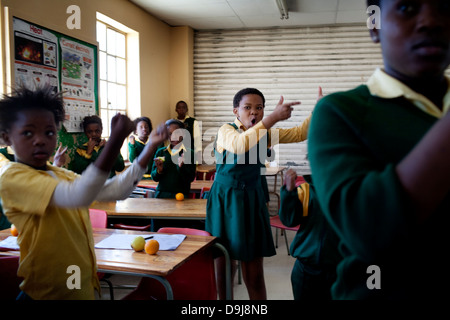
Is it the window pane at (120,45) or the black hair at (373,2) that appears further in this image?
the window pane at (120,45)

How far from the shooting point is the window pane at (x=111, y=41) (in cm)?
608

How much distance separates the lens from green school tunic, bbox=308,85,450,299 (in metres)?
0.54

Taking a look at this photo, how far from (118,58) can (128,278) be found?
386 centimetres

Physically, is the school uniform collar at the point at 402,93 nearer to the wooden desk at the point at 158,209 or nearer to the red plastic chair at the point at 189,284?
the red plastic chair at the point at 189,284

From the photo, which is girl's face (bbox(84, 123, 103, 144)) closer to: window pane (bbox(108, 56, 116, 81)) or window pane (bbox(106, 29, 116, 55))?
window pane (bbox(108, 56, 116, 81))

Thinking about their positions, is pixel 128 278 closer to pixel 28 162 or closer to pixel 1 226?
pixel 1 226

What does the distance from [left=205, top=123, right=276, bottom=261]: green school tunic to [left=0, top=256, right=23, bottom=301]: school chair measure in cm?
Result: 131

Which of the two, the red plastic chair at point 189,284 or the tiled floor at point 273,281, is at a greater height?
the red plastic chair at point 189,284

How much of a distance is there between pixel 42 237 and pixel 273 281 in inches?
116

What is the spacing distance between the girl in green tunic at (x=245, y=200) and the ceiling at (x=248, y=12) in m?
4.16

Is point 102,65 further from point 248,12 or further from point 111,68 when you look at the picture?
point 248,12

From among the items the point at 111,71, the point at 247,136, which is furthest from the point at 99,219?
the point at 111,71

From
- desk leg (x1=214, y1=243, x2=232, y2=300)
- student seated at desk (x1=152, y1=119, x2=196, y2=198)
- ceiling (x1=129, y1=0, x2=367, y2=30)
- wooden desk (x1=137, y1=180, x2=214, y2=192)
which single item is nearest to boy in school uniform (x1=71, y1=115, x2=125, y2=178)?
wooden desk (x1=137, y1=180, x2=214, y2=192)

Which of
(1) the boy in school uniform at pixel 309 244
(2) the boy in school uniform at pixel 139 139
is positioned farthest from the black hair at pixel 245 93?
(2) the boy in school uniform at pixel 139 139
